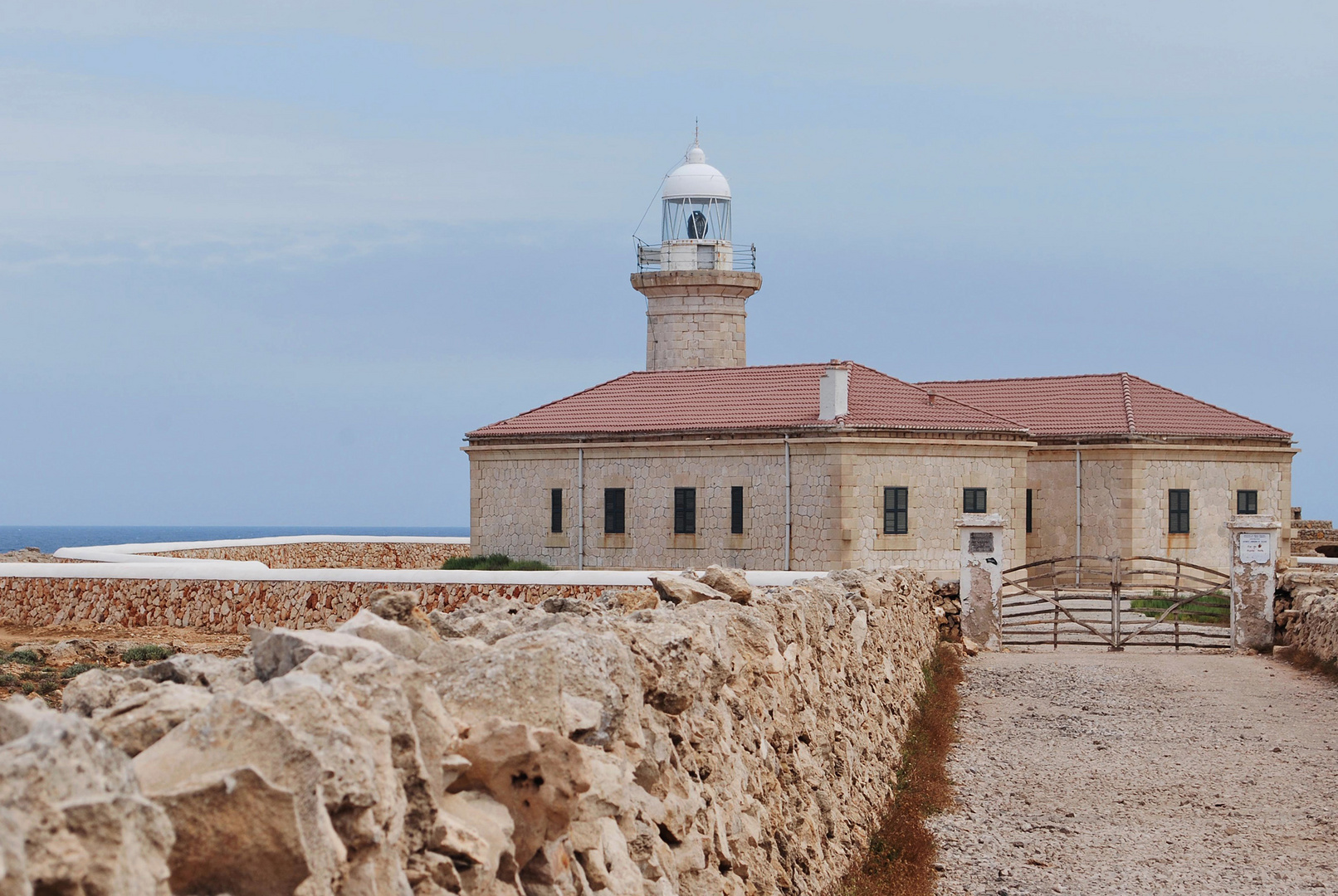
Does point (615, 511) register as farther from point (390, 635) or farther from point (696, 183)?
point (390, 635)

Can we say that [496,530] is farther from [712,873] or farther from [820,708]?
[712,873]

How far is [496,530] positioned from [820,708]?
75.1 feet

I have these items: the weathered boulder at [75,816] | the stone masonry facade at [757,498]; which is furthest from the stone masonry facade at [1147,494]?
the weathered boulder at [75,816]

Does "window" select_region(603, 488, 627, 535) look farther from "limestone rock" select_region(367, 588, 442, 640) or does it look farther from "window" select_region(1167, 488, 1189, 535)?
"limestone rock" select_region(367, 588, 442, 640)

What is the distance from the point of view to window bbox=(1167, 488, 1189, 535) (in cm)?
3120

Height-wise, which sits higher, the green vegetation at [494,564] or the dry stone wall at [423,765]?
the dry stone wall at [423,765]

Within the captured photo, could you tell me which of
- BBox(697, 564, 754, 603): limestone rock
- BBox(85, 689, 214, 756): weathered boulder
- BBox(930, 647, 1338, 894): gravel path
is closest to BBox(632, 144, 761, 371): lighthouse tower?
BBox(930, 647, 1338, 894): gravel path

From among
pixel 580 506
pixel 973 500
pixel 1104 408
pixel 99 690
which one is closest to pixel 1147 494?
pixel 1104 408

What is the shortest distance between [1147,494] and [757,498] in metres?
8.80

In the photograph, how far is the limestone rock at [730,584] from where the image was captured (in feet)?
26.9

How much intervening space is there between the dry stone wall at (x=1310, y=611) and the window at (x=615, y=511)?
41.7ft

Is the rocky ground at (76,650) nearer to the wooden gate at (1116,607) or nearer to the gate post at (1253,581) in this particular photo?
the wooden gate at (1116,607)

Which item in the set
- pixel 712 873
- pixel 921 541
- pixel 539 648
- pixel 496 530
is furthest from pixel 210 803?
pixel 496 530

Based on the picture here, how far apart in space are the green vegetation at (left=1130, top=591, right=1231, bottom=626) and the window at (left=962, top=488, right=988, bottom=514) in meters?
3.55
